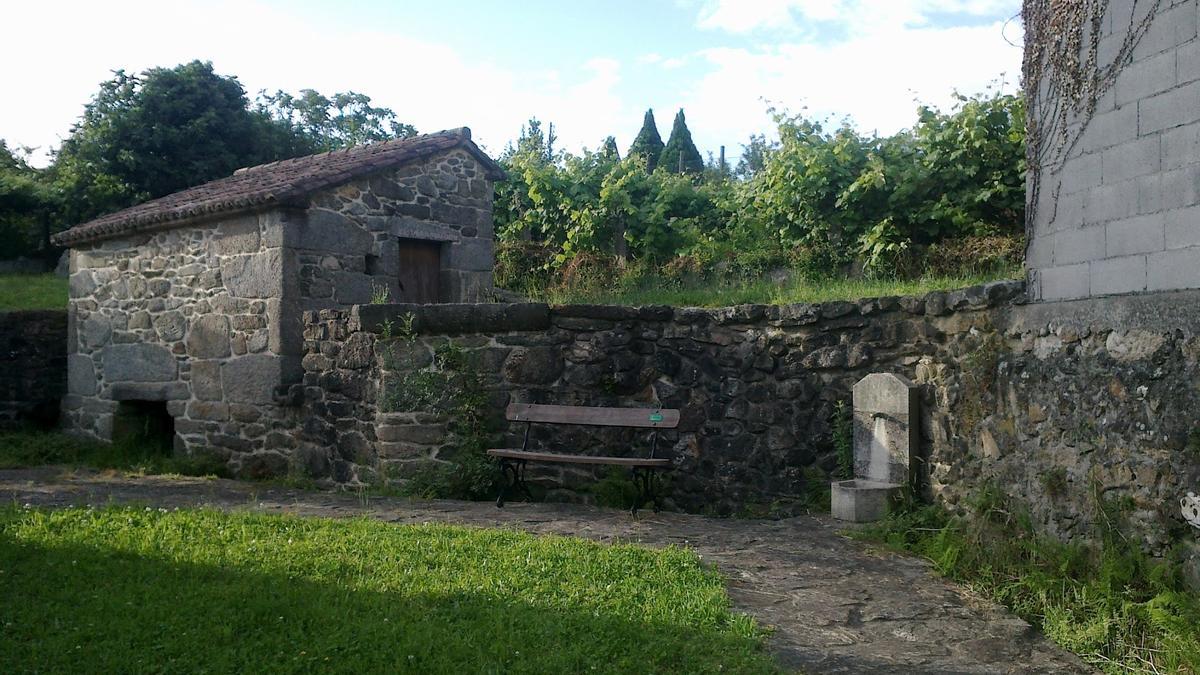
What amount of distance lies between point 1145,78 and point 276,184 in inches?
345

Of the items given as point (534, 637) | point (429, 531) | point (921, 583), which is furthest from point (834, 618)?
point (429, 531)

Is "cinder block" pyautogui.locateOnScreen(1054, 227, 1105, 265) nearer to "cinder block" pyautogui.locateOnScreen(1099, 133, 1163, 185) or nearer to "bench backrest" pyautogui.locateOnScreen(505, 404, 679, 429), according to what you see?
"cinder block" pyautogui.locateOnScreen(1099, 133, 1163, 185)

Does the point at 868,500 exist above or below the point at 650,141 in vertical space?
below

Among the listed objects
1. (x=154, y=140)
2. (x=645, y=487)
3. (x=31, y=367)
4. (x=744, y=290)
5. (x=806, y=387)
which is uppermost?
(x=154, y=140)

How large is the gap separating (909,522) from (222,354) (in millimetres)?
7950

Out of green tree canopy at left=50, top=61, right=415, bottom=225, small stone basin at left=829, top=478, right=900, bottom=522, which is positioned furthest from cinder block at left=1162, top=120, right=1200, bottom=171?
green tree canopy at left=50, top=61, right=415, bottom=225

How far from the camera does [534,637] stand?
4105 millimetres

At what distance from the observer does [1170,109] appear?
15.7 feet

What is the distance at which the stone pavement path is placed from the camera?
412 centimetres

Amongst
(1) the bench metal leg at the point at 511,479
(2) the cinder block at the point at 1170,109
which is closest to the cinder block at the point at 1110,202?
(2) the cinder block at the point at 1170,109

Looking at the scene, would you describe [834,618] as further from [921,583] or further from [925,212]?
[925,212]

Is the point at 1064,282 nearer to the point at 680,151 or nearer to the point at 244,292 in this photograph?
the point at 244,292

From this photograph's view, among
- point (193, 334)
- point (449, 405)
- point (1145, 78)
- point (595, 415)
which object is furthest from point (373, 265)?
point (1145, 78)

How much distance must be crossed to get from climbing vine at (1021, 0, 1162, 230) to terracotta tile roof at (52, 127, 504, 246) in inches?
289
